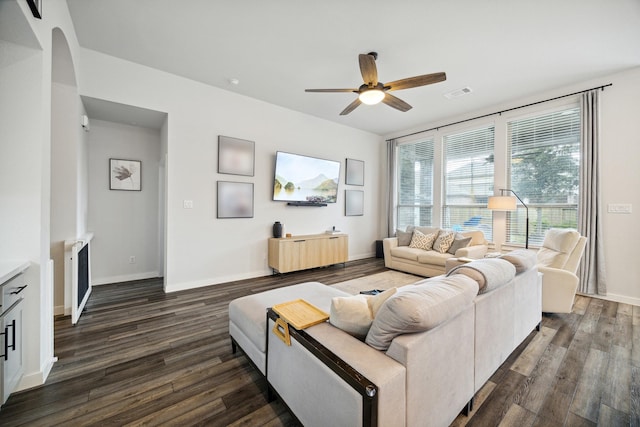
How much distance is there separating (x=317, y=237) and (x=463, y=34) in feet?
11.6

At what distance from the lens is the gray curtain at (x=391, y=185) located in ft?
20.1

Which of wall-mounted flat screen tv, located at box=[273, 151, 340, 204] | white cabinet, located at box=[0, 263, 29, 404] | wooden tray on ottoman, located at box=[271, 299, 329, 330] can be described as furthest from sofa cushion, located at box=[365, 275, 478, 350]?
wall-mounted flat screen tv, located at box=[273, 151, 340, 204]

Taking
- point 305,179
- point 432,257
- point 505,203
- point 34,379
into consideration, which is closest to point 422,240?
point 432,257

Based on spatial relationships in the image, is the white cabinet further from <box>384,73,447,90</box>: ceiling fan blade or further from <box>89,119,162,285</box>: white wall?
<box>384,73,447,90</box>: ceiling fan blade

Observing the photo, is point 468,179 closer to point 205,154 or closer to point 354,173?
point 354,173

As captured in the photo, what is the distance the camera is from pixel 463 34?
2645mm

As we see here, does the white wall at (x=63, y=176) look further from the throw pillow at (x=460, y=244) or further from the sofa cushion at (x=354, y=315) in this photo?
the throw pillow at (x=460, y=244)

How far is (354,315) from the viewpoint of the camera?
131cm

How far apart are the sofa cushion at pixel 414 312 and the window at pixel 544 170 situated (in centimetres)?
393

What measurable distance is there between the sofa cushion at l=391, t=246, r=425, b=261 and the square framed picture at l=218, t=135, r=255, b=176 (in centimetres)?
301

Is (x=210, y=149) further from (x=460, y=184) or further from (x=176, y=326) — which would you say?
(x=460, y=184)

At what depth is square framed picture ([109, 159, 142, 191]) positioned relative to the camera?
12.8 ft

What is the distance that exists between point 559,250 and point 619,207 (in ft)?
4.45

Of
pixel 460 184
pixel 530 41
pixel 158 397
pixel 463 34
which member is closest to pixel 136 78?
pixel 158 397
